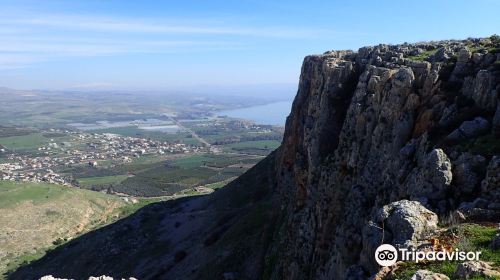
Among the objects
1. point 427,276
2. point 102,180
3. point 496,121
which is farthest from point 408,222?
point 102,180

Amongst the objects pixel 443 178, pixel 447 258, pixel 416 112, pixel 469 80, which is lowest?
pixel 447 258

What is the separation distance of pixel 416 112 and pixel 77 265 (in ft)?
211

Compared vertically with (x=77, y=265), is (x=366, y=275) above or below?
above

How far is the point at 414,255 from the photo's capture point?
1404cm

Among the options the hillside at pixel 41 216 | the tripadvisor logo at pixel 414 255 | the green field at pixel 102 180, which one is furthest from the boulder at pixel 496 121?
the green field at pixel 102 180

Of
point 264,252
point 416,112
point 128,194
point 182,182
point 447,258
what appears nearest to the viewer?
point 447,258

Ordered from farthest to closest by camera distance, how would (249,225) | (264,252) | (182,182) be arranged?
(182,182) < (249,225) < (264,252)

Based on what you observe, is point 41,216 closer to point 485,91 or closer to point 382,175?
point 382,175

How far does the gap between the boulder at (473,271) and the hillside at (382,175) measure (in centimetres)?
3

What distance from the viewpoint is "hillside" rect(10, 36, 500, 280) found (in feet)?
52.1

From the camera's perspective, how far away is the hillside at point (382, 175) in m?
15.9

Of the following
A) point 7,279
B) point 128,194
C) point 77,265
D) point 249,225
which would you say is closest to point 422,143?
point 249,225

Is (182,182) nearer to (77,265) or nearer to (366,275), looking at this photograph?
(77,265)

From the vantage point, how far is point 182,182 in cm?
16688
